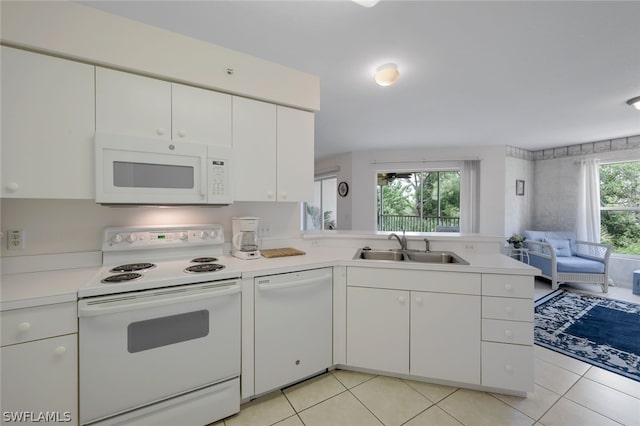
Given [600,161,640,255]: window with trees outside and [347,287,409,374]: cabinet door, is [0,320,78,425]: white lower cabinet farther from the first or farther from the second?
[600,161,640,255]: window with trees outside

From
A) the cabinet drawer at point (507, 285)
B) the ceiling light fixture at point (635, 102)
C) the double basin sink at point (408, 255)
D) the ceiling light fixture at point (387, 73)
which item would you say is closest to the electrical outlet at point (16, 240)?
the double basin sink at point (408, 255)

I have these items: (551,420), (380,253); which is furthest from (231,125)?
(551,420)

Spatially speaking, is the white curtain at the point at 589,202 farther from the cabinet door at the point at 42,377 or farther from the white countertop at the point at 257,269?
the cabinet door at the point at 42,377

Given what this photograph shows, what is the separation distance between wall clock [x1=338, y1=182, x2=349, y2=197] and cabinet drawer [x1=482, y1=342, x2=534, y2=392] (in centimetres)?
426

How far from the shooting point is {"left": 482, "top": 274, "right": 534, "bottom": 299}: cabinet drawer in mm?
1685

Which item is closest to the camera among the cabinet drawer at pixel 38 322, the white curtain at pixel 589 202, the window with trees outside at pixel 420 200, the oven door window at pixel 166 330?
the cabinet drawer at pixel 38 322

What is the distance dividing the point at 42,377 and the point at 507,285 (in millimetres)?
2594

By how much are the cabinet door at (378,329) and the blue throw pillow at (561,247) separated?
421 cm

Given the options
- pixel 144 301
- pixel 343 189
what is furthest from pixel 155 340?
pixel 343 189

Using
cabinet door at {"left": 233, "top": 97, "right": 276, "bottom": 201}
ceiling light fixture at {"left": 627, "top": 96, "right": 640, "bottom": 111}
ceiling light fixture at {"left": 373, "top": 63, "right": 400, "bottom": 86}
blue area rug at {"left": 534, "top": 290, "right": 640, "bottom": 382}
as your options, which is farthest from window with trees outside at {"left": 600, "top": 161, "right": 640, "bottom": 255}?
cabinet door at {"left": 233, "top": 97, "right": 276, "bottom": 201}

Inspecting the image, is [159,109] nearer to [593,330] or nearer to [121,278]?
[121,278]

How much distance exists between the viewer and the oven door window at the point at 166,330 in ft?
4.38

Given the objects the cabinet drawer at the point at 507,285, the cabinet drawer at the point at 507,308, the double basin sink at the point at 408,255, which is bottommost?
the cabinet drawer at the point at 507,308

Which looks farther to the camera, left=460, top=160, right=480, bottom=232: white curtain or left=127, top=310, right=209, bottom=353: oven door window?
left=460, top=160, right=480, bottom=232: white curtain
